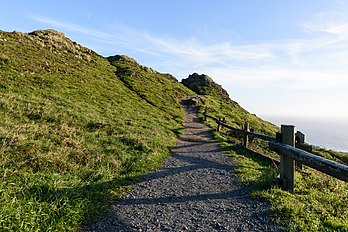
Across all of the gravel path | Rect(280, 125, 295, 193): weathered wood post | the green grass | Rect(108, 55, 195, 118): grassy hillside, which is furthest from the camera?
Rect(108, 55, 195, 118): grassy hillside

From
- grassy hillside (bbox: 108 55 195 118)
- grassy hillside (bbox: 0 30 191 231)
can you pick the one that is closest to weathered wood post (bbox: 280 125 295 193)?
grassy hillside (bbox: 0 30 191 231)

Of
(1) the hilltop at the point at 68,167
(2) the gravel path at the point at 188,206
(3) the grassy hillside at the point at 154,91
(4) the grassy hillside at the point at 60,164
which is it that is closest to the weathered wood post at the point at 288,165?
(1) the hilltop at the point at 68,167

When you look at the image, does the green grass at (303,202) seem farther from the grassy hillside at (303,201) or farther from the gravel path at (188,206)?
the gravel path at (188,206)

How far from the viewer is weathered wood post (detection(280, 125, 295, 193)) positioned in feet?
24.2

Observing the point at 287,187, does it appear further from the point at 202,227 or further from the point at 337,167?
the point at 202,227

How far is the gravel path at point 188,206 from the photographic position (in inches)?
220

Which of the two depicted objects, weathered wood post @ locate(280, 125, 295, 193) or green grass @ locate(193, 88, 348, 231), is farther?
weathered wood post @ locate(280, 125, 295, 193)

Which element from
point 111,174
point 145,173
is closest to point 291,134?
point 145,173

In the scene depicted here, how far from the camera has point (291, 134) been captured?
754cm

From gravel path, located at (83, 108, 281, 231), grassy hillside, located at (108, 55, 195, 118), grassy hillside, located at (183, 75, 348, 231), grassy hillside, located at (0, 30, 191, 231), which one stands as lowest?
gravel path, located at (83, 108, 281, 231)

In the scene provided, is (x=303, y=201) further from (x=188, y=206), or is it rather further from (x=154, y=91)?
(x=154, y=91)

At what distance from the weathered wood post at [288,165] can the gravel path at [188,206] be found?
1165 millimetres

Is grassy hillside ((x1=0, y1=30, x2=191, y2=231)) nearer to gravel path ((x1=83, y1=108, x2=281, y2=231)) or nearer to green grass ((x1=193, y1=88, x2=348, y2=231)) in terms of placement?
gravel path ((x1=83, y1=108, x2=281, y2=231))

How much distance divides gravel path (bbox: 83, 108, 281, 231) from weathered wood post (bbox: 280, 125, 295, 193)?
116 cm
